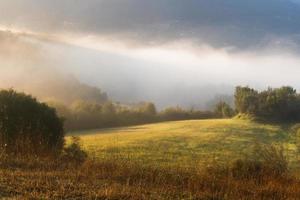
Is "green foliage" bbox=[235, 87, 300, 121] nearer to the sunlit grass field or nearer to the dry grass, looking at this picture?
the sunlit grass field

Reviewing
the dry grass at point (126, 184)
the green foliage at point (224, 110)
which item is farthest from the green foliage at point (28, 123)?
the green foliage at point (224, 110)

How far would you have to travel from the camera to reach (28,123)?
25.2 meters

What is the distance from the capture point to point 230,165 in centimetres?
2136

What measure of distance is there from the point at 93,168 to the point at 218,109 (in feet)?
375

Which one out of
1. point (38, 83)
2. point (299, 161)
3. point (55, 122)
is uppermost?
point (38, 83)

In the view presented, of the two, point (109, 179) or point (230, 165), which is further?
point (230, 165)

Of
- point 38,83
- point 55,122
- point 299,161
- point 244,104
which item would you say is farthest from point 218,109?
point 55,122

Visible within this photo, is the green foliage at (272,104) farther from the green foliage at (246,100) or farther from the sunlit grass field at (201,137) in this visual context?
the sunlit grass field at (201,137)

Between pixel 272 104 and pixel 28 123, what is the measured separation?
78.4m

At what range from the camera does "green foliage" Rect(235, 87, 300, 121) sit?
98.6 m

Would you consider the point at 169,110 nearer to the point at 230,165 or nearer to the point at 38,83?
the point at 38,83

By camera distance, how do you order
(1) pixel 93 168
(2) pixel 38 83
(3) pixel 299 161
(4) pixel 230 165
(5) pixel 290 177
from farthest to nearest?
(2) pixel 38 83 → (3) pixel 299 161 → (4) pixel 230 165 → (5) pixel 290 177 → (1) pixel 93 168

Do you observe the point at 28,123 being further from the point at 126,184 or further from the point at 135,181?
the point at 126,184

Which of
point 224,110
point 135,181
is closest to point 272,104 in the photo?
point 224,110
